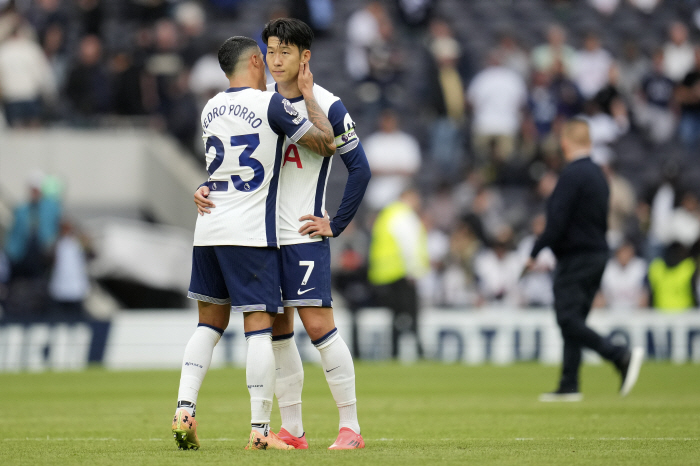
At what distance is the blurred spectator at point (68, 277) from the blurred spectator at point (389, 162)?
4866 millimetres

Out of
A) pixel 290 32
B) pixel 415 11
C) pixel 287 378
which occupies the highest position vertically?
pixel 415 11

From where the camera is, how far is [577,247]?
10258mm

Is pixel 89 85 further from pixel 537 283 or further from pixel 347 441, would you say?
pixel 347 441

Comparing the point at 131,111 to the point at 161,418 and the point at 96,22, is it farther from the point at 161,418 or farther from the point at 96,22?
the point at 161,418

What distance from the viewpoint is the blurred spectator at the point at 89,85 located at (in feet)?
64.1

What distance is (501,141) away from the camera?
20250mm

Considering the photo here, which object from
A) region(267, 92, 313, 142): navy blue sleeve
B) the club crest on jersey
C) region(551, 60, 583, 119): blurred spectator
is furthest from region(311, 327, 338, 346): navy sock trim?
Answer: region(551, 60, 583, 119): blurred spectator

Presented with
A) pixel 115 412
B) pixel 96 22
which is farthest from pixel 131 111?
pixel 115 412

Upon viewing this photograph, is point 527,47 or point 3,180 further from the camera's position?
point 527,47

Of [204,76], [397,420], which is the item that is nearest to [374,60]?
[204,76]

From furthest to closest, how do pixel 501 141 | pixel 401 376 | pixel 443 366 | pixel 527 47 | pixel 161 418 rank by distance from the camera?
pixel 527 47 < pixel 501 141 < pixel 443 366 < pixel 401 376 < pixel 161 418

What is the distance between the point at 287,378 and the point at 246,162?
1281 mm

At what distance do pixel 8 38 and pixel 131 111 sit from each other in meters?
2.28

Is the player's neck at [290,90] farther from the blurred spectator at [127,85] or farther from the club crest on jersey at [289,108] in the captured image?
the blurred spectator at [127,85]
